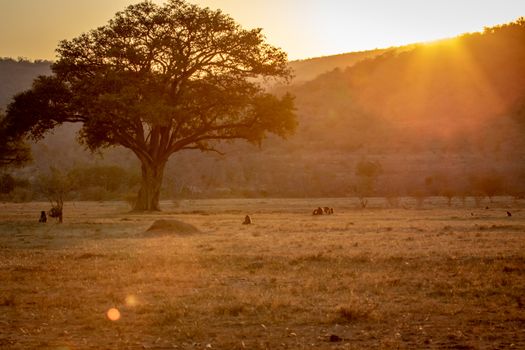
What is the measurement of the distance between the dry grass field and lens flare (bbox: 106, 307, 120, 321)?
37mm

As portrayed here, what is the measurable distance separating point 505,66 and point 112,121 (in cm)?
10198

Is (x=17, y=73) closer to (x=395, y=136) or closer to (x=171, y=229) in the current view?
(x=395, y=136)

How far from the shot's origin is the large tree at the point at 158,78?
40719mm

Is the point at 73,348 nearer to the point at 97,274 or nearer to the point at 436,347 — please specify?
the point at 436,347

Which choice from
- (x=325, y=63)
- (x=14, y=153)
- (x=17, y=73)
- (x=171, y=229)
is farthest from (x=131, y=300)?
(x=325, y=63)

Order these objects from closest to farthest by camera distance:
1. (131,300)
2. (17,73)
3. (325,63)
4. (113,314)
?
(113,314)
(131,300)
(17,73)
(325,63)

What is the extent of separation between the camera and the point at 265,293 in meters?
12.1

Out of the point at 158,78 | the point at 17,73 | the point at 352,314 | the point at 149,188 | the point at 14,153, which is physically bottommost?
the point at 352,314

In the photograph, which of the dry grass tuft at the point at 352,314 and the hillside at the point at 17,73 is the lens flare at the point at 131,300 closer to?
the dry grass tuft at the point at 352,314

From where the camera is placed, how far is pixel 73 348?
26.3ft

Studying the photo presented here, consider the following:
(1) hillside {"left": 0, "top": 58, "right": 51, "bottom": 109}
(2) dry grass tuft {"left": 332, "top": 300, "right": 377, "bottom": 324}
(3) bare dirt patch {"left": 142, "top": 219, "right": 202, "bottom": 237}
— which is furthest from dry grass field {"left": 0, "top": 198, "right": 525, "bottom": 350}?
(1) hillside {"left": 0, "top": 58, "right": 51, "bottom": 109}

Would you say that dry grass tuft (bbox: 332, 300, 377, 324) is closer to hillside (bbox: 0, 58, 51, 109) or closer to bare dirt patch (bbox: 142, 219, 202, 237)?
bare dirt patch (bbox: 142, 219, 202, 237)

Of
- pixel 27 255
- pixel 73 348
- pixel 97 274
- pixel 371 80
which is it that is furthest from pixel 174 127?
pixel 371 80

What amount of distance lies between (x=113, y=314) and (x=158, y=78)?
33.6 meters
